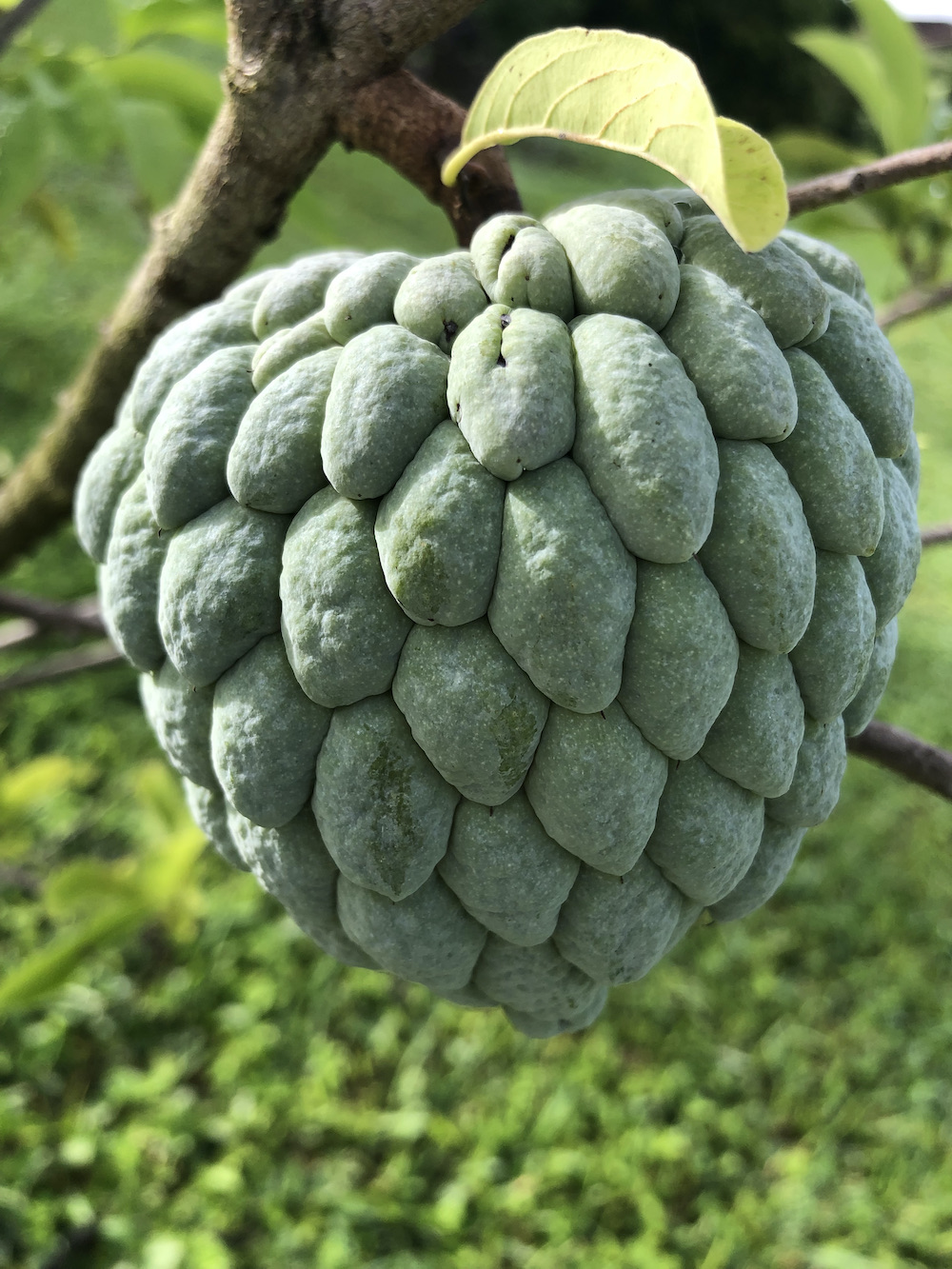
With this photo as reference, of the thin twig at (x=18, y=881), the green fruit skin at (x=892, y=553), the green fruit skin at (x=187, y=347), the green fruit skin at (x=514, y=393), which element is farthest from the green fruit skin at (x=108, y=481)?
the thin twig at (x=18, y=881)

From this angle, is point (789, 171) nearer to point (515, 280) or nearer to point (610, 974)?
point (515, 280)

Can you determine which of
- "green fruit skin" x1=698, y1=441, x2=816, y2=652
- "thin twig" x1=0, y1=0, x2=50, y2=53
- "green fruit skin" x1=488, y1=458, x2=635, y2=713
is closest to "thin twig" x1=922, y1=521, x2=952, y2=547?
"green fruit skin" x1=698, y1=441, x2=816, y2=652

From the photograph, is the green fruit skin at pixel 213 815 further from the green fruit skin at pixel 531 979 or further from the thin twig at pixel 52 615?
the thin twig at pixel 52 615

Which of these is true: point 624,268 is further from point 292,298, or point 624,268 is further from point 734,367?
point 292,298

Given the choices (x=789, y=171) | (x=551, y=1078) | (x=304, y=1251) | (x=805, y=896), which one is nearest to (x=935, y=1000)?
(x=805, y=896)

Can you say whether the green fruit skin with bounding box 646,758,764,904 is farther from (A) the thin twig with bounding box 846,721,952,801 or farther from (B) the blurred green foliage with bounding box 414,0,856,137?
(B) the blurred green foliage with bounding box 414,0,856,137

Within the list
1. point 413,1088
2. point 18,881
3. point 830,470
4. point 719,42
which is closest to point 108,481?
point 830,470

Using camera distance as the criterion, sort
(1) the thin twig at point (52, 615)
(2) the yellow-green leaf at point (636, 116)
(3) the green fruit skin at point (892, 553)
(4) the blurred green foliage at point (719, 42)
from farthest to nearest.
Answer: (4) the blurred green foliage at point (719, 42) < (1) the thin twig at point (52, 615) < (3) the green fruit skin at point (892, 553) < (2) the yellow-green leaf at point (636, 116)
